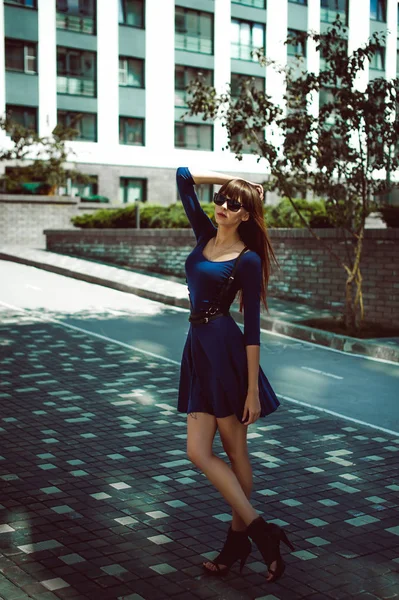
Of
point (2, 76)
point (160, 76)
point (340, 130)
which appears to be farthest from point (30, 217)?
point (340, 130)

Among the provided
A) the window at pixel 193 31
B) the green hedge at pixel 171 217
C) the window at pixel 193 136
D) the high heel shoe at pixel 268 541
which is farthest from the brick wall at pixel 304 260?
the window at pixel 193 31

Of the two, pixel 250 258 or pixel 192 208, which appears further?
pixel 192 208

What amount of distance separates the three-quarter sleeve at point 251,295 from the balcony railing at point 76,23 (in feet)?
140

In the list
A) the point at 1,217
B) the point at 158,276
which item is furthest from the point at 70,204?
the point at 158,276

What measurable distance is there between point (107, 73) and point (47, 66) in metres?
3.41

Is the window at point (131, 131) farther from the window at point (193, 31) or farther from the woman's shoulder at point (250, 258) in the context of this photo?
the woman's shoulder at point (250, 258)

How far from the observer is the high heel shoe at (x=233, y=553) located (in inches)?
169

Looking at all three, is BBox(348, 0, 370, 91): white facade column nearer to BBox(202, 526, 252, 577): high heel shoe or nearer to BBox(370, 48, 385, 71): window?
BBox(370, 48, 385, 71): window

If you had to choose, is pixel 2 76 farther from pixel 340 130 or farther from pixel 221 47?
pixel 340 130

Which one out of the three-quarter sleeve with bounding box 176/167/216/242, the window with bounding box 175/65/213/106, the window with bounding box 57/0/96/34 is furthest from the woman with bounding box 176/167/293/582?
the window with bounding box 175/65/213/106

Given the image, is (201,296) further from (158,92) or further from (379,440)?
(158,92)

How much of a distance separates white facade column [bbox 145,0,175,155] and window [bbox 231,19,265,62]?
4221mm

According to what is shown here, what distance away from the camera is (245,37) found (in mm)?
50062

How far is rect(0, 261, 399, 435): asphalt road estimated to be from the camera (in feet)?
29.6
